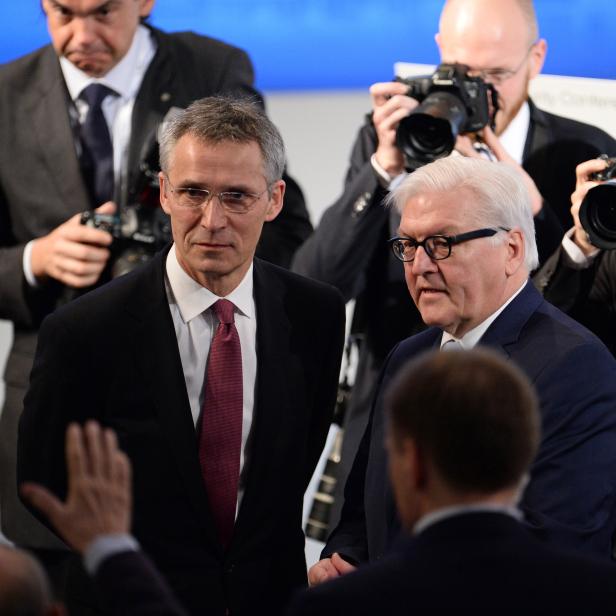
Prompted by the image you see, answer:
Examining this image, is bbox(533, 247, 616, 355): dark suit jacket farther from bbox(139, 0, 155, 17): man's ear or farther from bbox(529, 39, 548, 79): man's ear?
bbox(139, 0, 155, 17): man's ear

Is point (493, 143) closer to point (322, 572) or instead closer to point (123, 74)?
point (123, 74)

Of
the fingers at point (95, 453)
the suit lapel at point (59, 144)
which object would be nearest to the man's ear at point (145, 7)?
the suit lapel at point (59, 144)

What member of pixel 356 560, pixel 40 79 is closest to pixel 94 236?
pixel 40 79

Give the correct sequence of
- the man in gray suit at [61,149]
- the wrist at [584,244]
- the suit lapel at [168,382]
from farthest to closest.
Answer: the man in gray suit at [61,149] < the wrist at [584,244] < the suit lapel at [168,382]

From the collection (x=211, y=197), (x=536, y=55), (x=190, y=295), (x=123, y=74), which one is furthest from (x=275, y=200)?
(x=536, y=55)

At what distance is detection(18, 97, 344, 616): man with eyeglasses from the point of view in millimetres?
2521

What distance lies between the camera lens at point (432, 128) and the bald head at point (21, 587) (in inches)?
70.9

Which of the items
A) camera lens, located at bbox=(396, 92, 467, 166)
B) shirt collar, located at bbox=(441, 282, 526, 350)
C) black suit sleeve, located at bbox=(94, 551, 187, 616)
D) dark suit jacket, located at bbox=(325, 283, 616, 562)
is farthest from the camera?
camera lens, located at bbox=(396, 92, 467, 166)

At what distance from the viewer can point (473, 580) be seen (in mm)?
1693

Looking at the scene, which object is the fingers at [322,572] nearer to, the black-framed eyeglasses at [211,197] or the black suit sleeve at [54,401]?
the black suit sleeve at [54,401]

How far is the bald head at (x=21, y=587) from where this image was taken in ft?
5.16

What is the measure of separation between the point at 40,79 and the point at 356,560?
5.12ft

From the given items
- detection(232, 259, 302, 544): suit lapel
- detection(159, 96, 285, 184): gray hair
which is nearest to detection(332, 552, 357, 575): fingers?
detection(232, 259, 302, 544): suit lapel

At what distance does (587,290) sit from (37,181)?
4.32 ft
